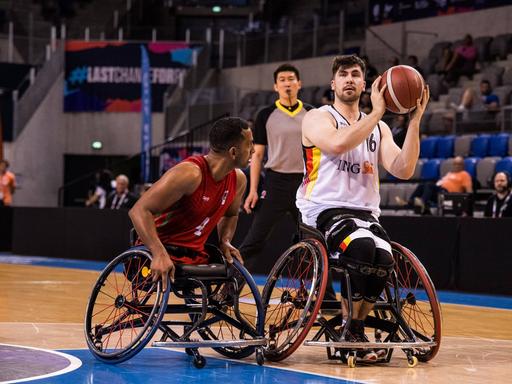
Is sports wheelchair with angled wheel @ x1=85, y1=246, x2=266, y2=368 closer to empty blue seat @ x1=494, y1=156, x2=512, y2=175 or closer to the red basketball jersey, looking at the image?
the red basketball jersey

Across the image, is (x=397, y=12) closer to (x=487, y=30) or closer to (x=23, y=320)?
(x=487, y=30)

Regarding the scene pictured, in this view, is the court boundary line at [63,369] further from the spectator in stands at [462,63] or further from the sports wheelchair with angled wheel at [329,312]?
the spectator in stands at [462,63]

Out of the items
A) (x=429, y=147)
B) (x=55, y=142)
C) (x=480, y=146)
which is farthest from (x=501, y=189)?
(x=55, y=142)

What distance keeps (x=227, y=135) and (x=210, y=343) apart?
44.0 inches

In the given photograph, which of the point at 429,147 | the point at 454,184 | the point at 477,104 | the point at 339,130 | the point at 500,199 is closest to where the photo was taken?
the point at 339,130

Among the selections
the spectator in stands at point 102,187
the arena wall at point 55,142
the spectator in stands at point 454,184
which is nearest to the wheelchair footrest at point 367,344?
the spectator in stands at point 454,184

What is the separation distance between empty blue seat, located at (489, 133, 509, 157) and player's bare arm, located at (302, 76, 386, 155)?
982 centimetres

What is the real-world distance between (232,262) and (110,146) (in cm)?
Result: 2074

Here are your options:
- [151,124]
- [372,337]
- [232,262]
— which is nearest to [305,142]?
[232,262]

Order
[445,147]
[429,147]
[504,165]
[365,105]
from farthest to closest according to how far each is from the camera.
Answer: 1. [365,105]
2. [429,147]
3. [445,147]
4. [504,165]

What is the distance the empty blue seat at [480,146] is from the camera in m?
15.9

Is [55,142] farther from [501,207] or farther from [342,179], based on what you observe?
[342,179]

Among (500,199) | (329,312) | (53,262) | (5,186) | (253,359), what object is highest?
(500,199)

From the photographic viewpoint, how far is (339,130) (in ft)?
19.7
